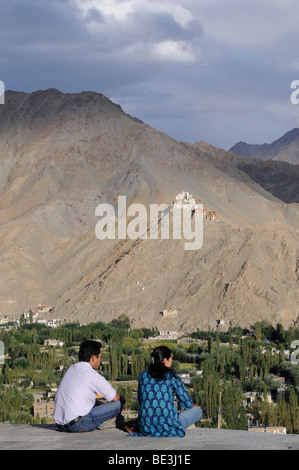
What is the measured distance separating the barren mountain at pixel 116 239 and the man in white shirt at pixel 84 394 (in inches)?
2083

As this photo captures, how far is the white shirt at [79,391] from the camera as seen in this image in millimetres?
12320

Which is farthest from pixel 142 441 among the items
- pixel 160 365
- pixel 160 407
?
pixel 160 365

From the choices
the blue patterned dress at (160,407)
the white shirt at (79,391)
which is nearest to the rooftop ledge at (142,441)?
the blue patterned dress at (160,407)

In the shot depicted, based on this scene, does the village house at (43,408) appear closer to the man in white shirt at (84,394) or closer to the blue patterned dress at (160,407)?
the man in white shirt at (84,394)

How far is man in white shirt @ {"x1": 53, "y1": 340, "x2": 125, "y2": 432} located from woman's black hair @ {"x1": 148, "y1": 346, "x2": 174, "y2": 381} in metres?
0.85

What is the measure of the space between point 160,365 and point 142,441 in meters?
1.07

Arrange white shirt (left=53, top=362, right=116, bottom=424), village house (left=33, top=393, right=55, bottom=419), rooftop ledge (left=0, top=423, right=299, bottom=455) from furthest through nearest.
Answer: village house (left=33, top=393, right=55, bottom=419) → white shirt (left=53, top=362, right=116, bottom=424) → rooftop ledge (left=0, top=423, right=299, bottom=455)

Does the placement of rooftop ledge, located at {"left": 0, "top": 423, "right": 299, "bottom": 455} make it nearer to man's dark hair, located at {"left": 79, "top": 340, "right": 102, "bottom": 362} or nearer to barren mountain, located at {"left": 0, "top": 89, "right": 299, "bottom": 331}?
man's dark hair, located at {"left": 79, "top": 340, "right": 102, "bottom": 362}

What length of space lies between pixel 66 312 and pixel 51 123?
216 ft

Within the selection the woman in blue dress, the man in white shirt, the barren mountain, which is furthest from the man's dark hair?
the barren mountain

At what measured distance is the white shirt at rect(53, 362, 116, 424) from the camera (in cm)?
1232

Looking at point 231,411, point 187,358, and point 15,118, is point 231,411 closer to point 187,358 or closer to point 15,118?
point 187,358

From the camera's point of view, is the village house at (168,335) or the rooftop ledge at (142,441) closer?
the rooftop ledge at (142,441)

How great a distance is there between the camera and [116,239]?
8775 cm
